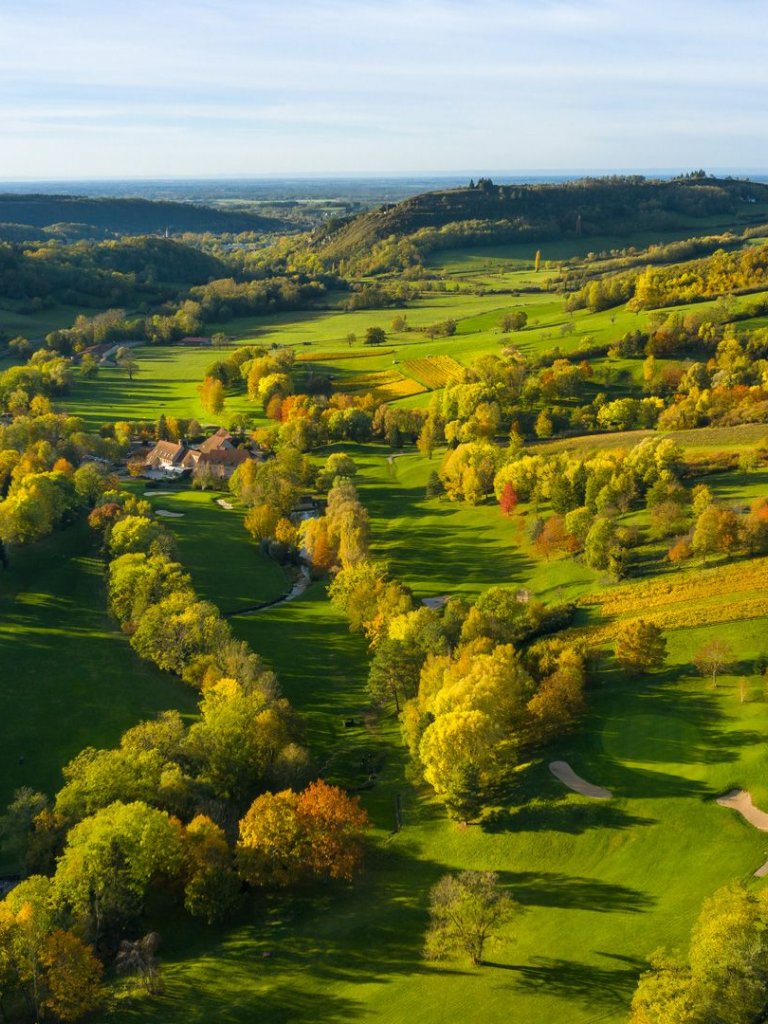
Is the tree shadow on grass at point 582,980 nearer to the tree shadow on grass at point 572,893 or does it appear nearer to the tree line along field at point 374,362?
the tree shadow on grass at point 572,893

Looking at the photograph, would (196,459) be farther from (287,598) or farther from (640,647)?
(640,647)

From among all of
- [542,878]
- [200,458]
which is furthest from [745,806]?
[200,458]

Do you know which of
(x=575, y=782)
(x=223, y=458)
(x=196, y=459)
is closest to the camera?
(x=575, y=782)

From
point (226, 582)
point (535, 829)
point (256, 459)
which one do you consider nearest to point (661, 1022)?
point (535, 829)

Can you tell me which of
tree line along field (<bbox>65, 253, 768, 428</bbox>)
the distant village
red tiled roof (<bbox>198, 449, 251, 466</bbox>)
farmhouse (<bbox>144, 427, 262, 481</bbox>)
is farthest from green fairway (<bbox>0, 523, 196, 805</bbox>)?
tree line along field (<bbox>65, 253, 768, 428</bbox>)

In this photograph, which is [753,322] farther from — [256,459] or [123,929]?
[123,929]

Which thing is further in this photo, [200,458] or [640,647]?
[200,458]

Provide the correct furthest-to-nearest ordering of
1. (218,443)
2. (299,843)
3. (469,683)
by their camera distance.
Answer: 1. (218,443)
2. (469,683)
3. (299,843)
